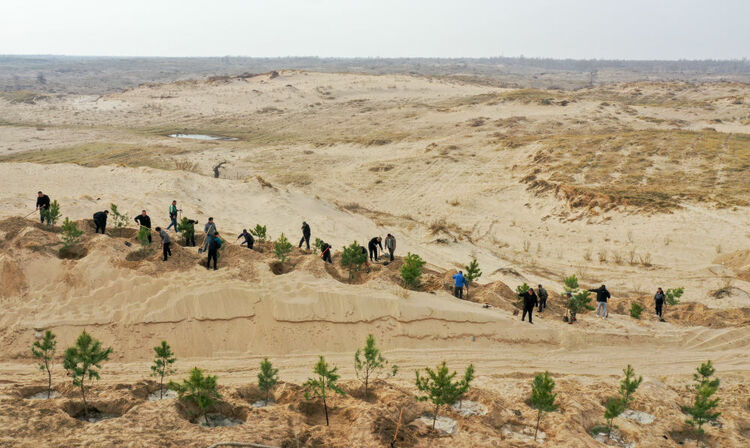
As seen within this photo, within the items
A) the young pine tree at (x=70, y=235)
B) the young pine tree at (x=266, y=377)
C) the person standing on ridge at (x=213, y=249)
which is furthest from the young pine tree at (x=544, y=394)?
the young pine tree at (x=70, y=235)

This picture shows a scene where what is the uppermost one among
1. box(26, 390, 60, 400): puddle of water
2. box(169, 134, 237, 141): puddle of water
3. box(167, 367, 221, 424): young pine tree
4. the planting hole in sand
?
box(169, 134, 237, 141): puddle of water

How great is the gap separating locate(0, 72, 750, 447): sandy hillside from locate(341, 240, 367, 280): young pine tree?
28 centimetres

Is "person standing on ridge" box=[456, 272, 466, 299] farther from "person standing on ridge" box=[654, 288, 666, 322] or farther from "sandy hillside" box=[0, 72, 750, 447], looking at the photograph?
"person standing on ridge" box=[654, 288, 666, 322]

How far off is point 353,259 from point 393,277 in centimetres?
103

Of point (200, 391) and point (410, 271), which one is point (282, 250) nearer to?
point (410, 271)

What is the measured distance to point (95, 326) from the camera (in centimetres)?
934

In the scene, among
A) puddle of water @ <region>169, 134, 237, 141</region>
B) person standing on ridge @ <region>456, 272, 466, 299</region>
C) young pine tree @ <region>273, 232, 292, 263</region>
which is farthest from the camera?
puddle of water @ <region>169, 134, 237, 141</region>

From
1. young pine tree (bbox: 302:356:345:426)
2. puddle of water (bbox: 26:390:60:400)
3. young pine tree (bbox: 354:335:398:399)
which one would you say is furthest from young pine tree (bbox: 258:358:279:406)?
puddle of water (bbox: 26:390:60:400)

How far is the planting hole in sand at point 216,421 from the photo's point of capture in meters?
6.80

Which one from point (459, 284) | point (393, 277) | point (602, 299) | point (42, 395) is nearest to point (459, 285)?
point (459, 284)

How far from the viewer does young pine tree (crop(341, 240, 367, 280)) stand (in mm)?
12015

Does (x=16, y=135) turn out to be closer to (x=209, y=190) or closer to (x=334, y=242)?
(x=209, y=190)

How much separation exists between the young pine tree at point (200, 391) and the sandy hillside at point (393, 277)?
0.22 metres

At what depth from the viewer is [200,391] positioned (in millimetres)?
6746
